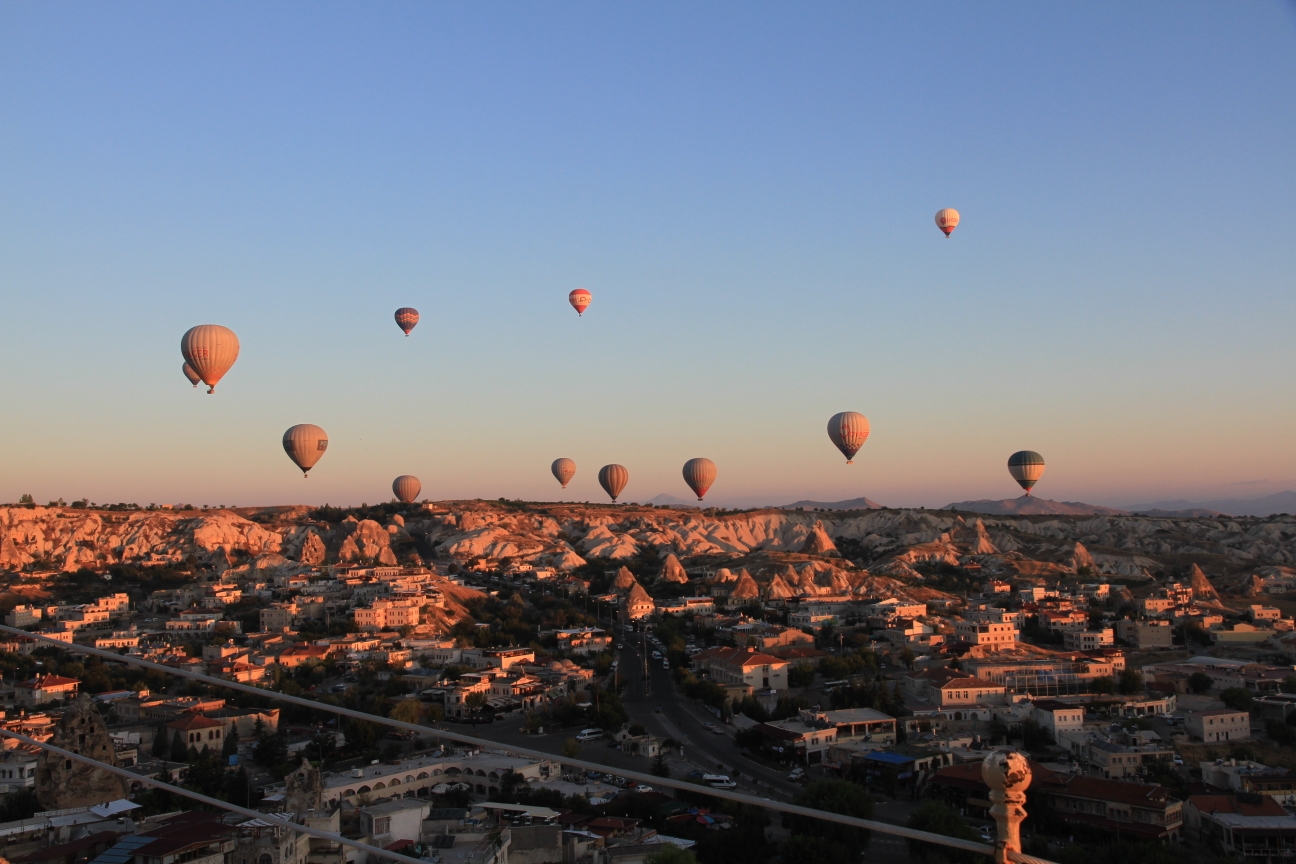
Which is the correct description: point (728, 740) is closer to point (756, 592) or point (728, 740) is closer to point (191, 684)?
point (191, 684)

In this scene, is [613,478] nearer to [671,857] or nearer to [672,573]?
Result: [672,573]

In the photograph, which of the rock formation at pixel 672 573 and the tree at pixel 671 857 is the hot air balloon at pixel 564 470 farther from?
the tree at pixel 671 857

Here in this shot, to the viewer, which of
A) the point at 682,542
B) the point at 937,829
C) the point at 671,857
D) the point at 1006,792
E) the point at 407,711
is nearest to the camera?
the point at 1006,792

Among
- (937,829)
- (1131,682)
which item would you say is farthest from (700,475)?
(937,829)

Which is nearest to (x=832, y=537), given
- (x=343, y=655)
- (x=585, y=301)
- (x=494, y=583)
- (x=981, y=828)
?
(x=494, y=583)

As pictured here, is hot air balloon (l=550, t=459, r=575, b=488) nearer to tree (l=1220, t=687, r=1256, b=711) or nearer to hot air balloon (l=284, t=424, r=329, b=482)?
hot air balloon (l=284, t=424, r=329, b=482)

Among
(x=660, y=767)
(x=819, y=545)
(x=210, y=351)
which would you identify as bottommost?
(x=660, y=767)

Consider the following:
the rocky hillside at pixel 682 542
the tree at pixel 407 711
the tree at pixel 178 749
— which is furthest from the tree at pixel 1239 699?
the tree at pixel 178 749

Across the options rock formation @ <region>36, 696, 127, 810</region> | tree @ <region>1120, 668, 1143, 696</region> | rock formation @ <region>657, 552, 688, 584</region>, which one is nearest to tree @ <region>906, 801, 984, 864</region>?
rock formation @ <region>36, 696, 127, 810</region>
